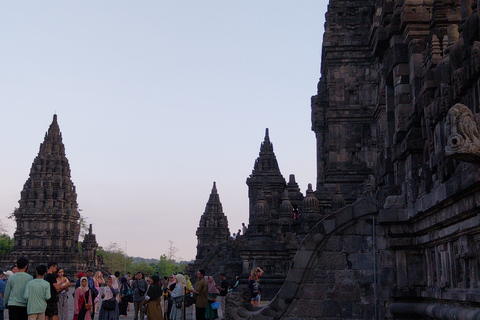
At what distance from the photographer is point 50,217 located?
6706cm

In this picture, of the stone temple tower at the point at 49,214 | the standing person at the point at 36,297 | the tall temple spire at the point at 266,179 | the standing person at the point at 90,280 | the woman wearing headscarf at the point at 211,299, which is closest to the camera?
the standing person at the point at 36,297

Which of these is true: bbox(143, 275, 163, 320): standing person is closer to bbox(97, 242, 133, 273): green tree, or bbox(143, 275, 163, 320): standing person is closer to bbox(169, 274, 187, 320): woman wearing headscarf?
bbox(169, 274, 187, 320): woman wearing headscarf

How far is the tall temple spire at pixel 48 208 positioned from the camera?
66.4 m

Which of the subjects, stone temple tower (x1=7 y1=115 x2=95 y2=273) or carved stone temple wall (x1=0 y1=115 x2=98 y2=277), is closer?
carved stone temple wall (x1=0 y1=115 x2=98 y2=277)

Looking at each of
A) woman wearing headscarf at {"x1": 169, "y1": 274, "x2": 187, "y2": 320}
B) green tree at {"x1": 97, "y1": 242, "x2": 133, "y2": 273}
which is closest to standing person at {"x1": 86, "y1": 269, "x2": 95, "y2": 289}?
woman wearing headscarf at {"x1": 169, "y1": 274, "x2": 187, "y2": 320}

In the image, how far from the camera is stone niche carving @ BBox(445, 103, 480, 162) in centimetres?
657

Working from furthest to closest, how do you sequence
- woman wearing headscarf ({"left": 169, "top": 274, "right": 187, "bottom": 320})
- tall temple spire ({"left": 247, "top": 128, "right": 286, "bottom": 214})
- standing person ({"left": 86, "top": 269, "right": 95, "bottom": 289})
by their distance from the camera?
1. tall temple spire ({"left": 247, "top": 128, "right": 286, "bottom": 214})
2. woman wearing headscarf ({"left": 169, "top": 274, "right": 187, "bottom": 320})
3. standing person ({"left": 86, "top": 269, "right": 95, "bottom": 289})

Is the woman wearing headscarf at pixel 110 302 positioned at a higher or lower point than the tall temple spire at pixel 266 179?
lower

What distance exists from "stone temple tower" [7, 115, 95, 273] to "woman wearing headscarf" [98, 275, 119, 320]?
4946cm

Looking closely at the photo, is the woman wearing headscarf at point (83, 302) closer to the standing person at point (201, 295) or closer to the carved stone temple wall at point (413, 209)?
the standing person at point (201, 295)

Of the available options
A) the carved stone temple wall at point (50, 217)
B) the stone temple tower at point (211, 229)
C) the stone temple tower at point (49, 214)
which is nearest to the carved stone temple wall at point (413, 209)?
the stone temple tower at point (211, 229)

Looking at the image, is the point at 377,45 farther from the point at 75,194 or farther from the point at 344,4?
the point at 75,194

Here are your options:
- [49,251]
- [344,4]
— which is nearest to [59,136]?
[49,251]

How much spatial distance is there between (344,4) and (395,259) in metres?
28.1
